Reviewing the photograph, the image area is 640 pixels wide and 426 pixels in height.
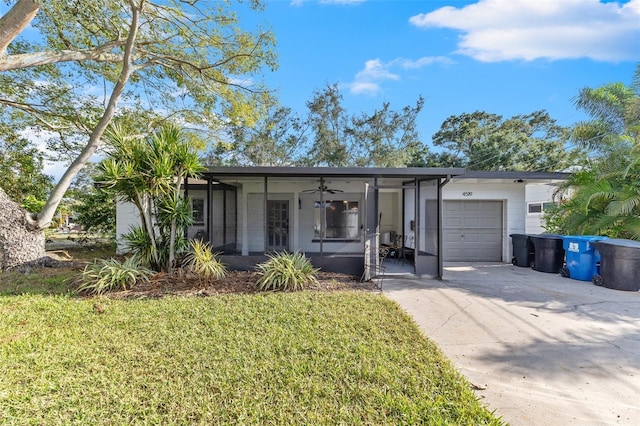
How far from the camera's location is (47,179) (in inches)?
458

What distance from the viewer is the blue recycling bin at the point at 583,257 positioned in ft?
23.1

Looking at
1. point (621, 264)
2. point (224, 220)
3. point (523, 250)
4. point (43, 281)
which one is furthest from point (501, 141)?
point (43, 281)

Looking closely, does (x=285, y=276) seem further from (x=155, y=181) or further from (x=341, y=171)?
(x=155, y=181)

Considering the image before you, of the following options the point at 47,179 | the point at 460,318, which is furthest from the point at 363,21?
the point at 47,179

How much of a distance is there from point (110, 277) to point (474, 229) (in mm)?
10350

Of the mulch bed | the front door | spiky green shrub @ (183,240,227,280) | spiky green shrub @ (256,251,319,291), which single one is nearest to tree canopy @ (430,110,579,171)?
the front door

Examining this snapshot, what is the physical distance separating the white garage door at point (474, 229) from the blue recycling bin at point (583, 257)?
2.59 meters


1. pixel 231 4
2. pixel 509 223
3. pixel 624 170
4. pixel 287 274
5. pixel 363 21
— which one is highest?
pixel 363 21

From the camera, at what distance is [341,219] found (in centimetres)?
1000

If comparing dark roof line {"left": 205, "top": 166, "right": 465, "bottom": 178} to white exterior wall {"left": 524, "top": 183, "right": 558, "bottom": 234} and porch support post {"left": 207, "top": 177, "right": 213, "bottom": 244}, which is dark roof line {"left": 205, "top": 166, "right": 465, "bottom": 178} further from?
white exterior wall {"left": 524, "top": 183, "right": 558, "bottom": 234}

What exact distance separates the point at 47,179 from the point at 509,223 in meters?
17.4

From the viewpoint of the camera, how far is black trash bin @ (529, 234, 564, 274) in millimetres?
7977

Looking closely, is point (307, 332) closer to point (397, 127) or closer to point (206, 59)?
point (206, 59)

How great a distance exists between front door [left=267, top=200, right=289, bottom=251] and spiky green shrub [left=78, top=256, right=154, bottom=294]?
160 inches
